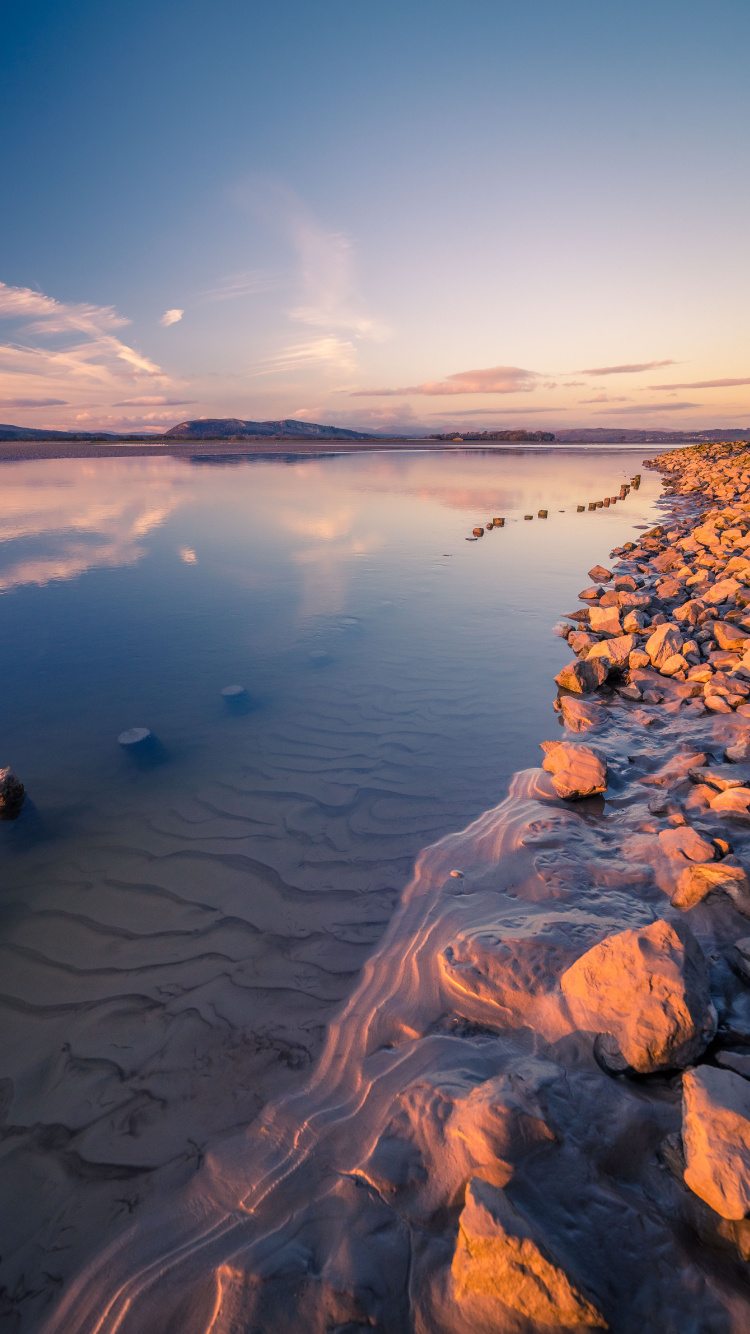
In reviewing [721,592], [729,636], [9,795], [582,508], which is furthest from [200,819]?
[582,508]

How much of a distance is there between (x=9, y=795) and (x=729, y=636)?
978cm

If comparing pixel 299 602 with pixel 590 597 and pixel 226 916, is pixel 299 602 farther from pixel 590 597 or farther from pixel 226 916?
pixel 226 916

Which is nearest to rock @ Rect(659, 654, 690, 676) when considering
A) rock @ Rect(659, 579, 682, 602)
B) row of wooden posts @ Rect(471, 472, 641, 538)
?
rock @ Rect(659, 579, 682, 602)

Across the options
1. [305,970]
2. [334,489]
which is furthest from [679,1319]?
[334,489]

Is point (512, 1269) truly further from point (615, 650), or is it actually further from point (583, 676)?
point (615, 650)

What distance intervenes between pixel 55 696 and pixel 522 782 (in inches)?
263

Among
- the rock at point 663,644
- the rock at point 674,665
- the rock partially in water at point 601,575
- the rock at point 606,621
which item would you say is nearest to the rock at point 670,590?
the rock at point 606,621

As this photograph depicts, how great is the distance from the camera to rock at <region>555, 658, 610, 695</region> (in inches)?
303

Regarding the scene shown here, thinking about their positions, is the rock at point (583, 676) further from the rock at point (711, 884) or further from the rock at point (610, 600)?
the rock at point (711, 884)

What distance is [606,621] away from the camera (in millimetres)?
9445

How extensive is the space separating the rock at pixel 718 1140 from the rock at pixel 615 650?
641 cm

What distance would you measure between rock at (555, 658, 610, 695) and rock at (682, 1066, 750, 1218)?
231 inches

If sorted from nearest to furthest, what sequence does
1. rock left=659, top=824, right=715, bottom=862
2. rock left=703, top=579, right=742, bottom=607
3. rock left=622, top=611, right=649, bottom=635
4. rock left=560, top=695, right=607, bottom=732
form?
rock left=659, top=824, right=715, bottom=862 → rock left=560, top=695, right=607, bottom=732 → rock left=622, top=611, right=649, bottom=635 → rock left=703, top=579, right=742, bottom=607

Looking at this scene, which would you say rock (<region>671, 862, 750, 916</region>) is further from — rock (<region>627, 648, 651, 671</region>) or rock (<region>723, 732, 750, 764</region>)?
rock (<region>627, 648, 651, 671</region>)
